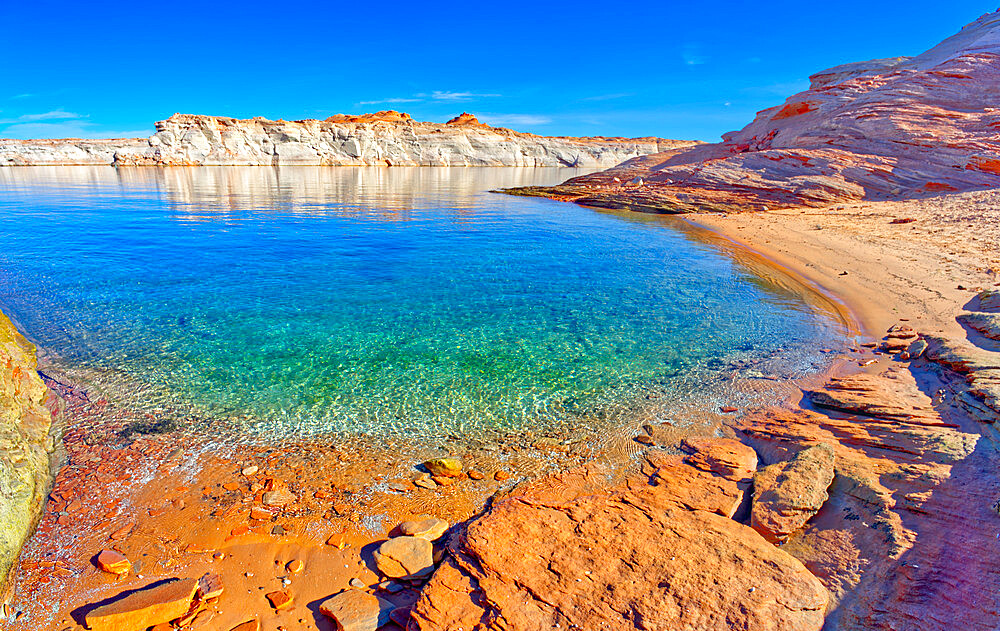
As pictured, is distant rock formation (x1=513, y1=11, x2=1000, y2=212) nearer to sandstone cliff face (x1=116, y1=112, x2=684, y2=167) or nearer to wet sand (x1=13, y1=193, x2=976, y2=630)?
wet sand (x1=13, y1=193, x2=976, y2=630)

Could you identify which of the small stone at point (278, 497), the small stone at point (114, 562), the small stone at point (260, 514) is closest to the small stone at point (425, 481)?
the small stone at point (278, 497)

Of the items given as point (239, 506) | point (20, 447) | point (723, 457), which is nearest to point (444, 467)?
point (239, 506)

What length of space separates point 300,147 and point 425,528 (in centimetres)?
9633

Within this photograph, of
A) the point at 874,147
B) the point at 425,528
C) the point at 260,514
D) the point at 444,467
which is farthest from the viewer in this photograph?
the point at 874,147

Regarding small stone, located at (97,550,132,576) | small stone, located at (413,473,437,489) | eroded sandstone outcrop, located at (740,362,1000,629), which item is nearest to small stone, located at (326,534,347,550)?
small stone, located at (413,473,437,489)

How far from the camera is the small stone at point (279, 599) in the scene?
3.36 meters

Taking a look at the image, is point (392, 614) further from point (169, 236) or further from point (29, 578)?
point (169, 236)

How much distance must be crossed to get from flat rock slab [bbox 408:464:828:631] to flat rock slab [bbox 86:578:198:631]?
1648 mm

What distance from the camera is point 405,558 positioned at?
3816 mm

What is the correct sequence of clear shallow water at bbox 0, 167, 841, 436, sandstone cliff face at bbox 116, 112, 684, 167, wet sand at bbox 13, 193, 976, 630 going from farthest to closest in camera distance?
sandstone cliff face at bbox 116, 112, 684, 167 < clear shallow water at bbox 0, 167, 841, 436 < wet sand at bbox 13, 193, 976, 630

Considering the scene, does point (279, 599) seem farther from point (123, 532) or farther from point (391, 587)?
point (123, 532)

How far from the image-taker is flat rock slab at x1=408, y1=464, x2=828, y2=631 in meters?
2.89

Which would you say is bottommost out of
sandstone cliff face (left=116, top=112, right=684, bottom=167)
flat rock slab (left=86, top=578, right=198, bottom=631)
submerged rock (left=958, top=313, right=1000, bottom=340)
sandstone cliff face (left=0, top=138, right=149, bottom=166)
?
flat rock slab (left=86, top=578, right=198, bottom=631)

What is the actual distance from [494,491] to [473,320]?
4886mm
